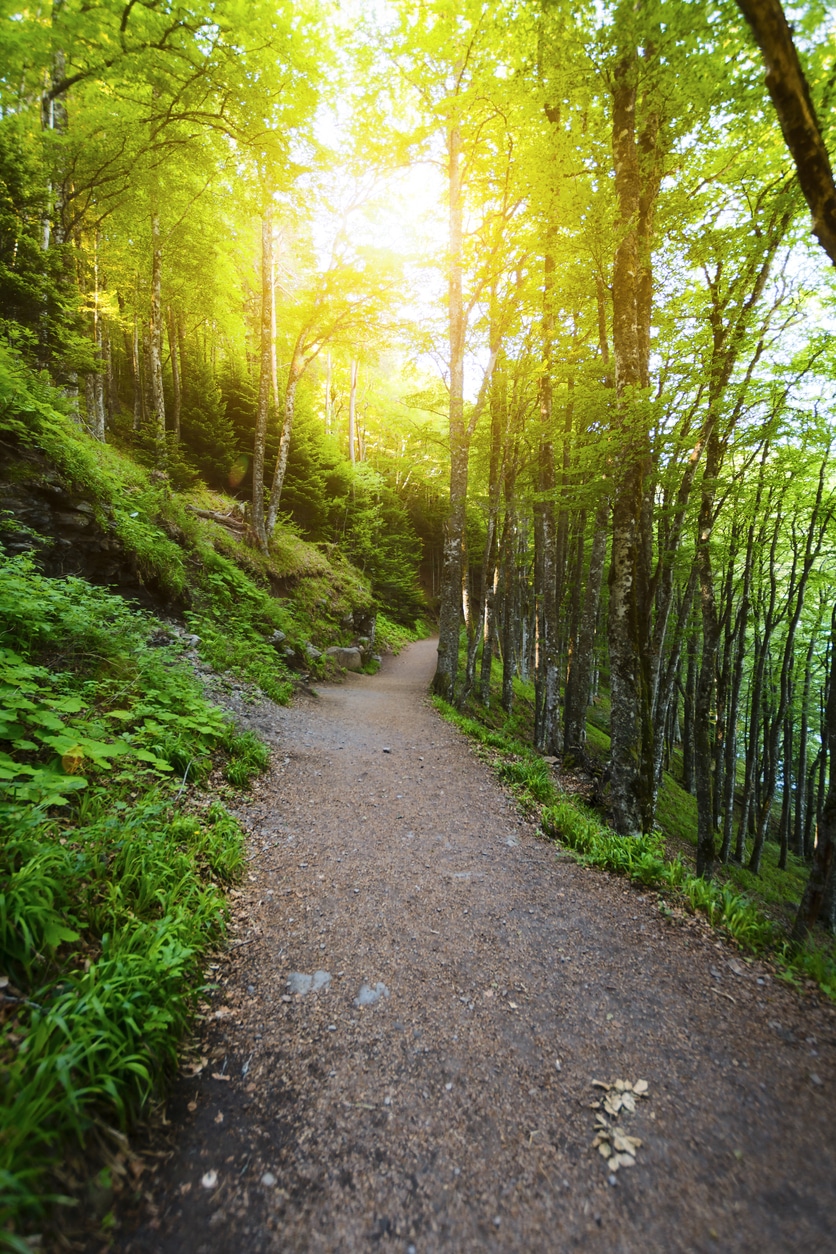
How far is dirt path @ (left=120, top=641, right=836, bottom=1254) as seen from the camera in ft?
5.65

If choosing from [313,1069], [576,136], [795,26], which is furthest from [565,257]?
[313,1069]

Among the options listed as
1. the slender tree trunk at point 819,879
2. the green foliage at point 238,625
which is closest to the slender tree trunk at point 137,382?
the green foliage at point 238,625

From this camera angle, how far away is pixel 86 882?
9.05 feet

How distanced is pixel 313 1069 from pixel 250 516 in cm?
1315

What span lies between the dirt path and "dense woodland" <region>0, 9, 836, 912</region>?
299 centimetres

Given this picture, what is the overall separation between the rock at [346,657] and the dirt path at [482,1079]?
371 inches

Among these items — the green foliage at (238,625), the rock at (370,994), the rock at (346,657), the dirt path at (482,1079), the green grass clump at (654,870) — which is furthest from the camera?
the rock at (346,657)

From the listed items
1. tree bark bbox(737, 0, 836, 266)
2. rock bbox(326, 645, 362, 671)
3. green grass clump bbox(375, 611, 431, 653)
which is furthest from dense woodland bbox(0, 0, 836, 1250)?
green grass clump bbox(375, 611, 431, 653)

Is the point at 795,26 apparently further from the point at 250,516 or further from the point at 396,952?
the point at 250,516

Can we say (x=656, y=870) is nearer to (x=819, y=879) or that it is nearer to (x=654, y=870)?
(x=654, y=870)

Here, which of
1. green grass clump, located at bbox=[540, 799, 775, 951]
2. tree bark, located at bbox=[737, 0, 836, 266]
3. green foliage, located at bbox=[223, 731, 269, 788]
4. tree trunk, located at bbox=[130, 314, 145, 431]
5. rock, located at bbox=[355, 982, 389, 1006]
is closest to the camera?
tree bark, located at bbox=[737, 0, 836, 266]

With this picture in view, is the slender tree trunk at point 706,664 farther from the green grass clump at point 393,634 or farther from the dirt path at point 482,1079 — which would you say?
the green grass clump at point 393,634

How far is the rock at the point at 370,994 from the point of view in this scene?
278 cm

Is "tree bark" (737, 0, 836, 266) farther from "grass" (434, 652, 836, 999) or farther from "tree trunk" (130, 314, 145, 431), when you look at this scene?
"tree trunk" (130, 314, 145, 431)
